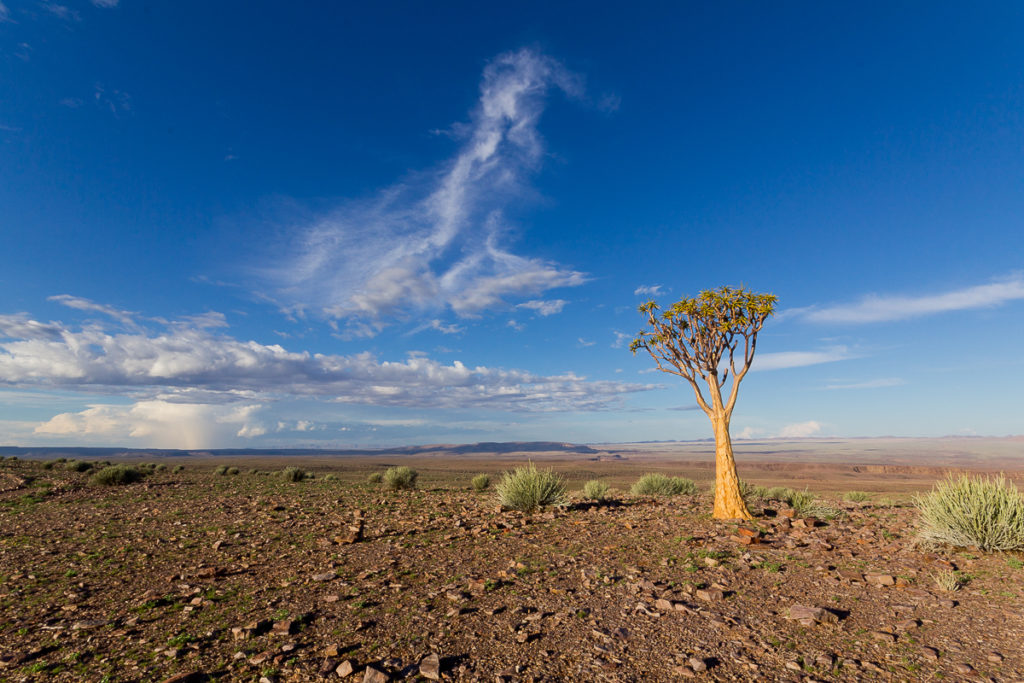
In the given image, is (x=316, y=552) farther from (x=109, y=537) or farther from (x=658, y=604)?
(x=658, y=604)

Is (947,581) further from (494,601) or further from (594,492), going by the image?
(594,492)

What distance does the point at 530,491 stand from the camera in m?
14.4

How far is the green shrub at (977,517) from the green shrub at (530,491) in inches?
348

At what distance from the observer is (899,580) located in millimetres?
7945

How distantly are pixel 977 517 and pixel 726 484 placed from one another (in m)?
5.04

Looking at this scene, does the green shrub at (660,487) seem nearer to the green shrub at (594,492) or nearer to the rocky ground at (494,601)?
the green shrub at (594,492)

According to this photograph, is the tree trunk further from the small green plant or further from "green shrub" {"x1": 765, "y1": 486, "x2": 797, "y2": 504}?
Result: "green shrub" {"x1": 765, "y1": 486, "x2": 797, "y2": 504}

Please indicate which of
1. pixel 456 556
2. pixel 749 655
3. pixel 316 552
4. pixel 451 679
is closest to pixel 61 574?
pixel 316 552

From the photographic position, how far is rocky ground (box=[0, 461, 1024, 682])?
5066 millimetres

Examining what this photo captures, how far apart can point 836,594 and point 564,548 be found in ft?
15.6

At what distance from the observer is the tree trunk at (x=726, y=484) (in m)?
13.0

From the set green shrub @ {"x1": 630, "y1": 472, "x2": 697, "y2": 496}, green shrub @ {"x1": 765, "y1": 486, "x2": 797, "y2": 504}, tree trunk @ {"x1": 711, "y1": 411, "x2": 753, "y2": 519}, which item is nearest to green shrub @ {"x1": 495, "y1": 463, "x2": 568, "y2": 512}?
tree trunk @ {"x1": 711, "y1": 411, "x2": 753, "y2": 519}

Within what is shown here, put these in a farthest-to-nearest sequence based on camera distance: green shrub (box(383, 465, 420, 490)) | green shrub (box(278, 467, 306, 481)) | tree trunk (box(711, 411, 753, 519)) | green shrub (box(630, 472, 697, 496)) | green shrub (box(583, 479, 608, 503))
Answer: green shrub (box(278, 467, 306, 481))
green shrub (box(630, 472, 697, 496))
green shrub (box(383, 465, 420, 490))
green shrub (box(583, 479, 608, 503))
tree trunk (box(711, 411, 753, 519))

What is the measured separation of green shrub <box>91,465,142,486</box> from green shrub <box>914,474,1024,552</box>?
28.4 meters
